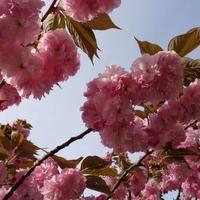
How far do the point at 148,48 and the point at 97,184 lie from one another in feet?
3.03

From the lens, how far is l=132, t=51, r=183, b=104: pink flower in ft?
7.99

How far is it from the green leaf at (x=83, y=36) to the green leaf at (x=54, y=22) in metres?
0.04

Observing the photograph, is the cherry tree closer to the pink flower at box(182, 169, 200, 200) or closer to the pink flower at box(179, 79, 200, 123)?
the pink flower at box(179, 79, 200, 123)

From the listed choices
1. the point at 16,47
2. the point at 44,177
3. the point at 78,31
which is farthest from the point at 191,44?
the point at 44,177

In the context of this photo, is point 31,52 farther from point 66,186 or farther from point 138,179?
point 138,179

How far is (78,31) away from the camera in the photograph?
286 centimetres

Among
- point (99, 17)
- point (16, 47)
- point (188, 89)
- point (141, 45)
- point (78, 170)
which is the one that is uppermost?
point (99, 17)

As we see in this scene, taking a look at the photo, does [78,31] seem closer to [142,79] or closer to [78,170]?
[142,79]

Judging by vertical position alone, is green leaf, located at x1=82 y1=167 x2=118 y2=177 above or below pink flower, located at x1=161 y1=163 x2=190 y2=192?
below

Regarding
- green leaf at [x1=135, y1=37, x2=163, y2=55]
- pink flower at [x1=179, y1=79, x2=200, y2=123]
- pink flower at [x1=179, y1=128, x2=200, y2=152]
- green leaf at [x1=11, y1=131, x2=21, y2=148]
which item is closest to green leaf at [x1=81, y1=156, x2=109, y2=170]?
green leaf at [x1=11, y1=131, x2=21, y2=148]

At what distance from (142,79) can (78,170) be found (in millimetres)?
848

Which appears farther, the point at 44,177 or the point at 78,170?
the point at 44,177

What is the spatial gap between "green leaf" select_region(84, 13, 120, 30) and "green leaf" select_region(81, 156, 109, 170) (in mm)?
854

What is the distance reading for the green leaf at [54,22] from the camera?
2.86 meters
